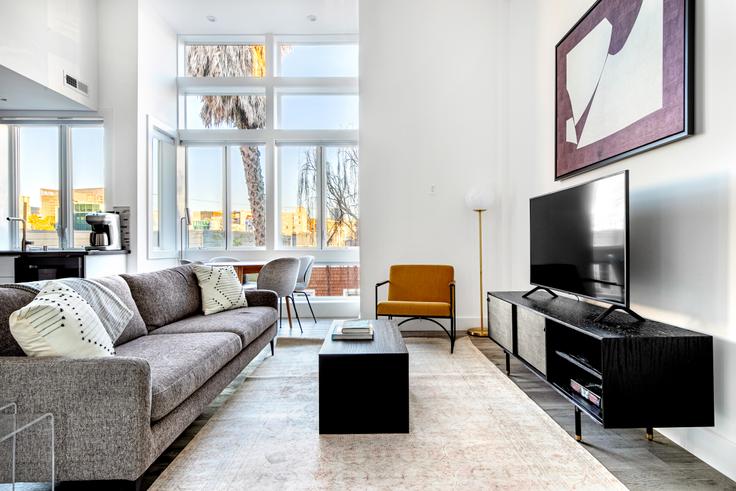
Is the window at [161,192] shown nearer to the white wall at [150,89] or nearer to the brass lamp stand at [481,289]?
the white wall at [150,89]

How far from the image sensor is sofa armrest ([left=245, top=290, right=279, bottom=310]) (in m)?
3.61

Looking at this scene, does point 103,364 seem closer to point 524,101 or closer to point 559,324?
point 559,324

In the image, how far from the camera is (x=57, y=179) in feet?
15.6

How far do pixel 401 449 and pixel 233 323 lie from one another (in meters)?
1.51

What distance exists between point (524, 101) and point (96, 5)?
4819 millimetres

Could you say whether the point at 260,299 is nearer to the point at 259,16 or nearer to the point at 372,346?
the point at 372,346

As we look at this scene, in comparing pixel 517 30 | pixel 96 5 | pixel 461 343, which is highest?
pixel 96 5

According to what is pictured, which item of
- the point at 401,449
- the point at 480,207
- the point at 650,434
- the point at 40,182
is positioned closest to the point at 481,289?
the point at 480,207

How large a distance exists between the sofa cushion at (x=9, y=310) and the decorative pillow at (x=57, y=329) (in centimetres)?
12

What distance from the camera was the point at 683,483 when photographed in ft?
5.60

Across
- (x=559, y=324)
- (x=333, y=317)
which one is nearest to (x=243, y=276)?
(x=333, y=317)

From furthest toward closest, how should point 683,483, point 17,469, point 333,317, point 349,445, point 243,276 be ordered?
point 333,317, point 243,276, point 349,445, point 683,483, point 17,469

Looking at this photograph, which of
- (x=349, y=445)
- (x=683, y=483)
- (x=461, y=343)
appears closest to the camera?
(x=683, y=483)

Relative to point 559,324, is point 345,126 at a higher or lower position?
higher
